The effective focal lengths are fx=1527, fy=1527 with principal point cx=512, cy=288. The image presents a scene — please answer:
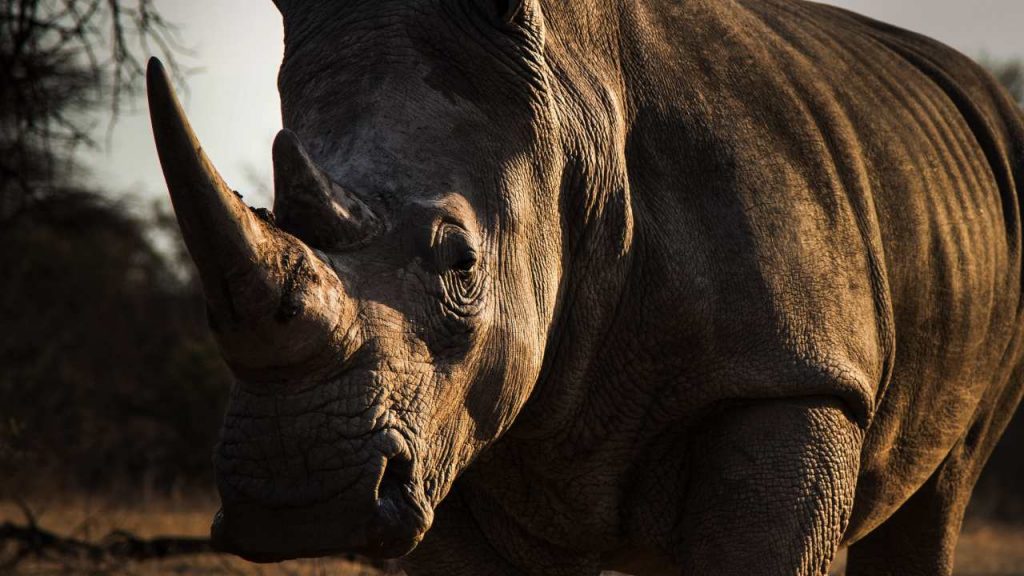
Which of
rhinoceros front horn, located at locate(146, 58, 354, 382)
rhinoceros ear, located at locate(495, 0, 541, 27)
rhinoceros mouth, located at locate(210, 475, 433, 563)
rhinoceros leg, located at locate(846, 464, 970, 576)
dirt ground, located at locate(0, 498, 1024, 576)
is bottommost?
dirt ground, located at locate(0, 498, 1024, 576)

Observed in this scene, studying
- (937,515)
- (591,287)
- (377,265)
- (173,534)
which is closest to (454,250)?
(377,265)

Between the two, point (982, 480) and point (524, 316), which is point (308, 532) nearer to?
point (524, 316)

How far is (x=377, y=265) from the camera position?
2.68m

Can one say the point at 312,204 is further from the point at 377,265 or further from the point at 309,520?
the point at 309,520

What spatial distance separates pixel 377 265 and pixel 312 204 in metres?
0.17

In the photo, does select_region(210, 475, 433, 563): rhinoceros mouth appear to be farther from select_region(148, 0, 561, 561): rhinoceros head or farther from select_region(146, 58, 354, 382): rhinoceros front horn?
select_region(146, 58, 354, 382): rhinoceros front horn

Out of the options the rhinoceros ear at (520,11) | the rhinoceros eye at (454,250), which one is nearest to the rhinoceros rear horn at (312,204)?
the rhinoceros eye at (454,250)

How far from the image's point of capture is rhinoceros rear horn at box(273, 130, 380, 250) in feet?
8.36

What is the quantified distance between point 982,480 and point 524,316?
1111 centimetres

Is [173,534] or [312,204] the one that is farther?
[173,534]

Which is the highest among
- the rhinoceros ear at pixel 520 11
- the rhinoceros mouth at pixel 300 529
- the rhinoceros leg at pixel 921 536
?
the rhinoceros ear at pixel 520 11

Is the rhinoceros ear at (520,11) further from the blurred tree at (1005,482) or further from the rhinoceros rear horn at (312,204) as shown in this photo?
the blurred tree at (1005,482)

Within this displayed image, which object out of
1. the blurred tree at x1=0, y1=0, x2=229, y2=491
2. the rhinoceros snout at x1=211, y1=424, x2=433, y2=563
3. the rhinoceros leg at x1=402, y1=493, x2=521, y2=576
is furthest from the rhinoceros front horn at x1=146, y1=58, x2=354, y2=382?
the blurred tree at x1=0, y1=0, x2=229, y2=491

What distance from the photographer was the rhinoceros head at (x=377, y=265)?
2473 millimetres
